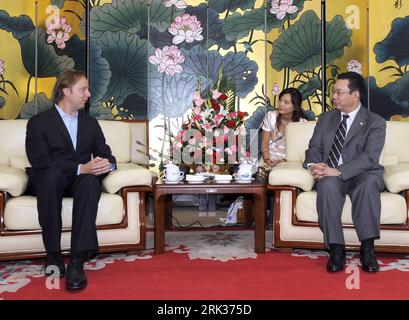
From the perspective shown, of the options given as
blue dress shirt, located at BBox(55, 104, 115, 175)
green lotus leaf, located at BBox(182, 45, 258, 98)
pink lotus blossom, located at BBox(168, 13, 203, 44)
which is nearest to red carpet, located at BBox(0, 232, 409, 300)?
blue dress shirt, located at BBox(55, 104, 115, 175)

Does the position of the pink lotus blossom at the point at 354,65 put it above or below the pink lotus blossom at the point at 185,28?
below

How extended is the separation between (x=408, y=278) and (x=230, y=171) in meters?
1.42

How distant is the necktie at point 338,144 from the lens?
3.51 metres

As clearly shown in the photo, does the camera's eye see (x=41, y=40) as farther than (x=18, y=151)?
Yes

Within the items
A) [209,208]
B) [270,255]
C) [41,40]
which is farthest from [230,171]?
[41,40]

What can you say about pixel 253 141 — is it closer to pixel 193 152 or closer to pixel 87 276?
pixel 193 152

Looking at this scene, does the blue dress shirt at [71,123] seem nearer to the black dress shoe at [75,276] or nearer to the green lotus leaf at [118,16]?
the black dress shoe at [75,276]

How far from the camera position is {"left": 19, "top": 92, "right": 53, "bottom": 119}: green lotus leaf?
563 centimetres

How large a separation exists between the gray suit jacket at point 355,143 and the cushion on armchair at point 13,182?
178cm

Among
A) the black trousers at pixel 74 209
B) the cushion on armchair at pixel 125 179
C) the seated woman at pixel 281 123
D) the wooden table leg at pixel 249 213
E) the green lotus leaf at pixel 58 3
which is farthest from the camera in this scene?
the green lotus leaf at pixel 58 3

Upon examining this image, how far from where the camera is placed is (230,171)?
3.83 meters

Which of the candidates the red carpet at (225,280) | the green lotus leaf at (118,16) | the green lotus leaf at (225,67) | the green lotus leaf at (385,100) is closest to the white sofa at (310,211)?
the red carpet at (225,280)

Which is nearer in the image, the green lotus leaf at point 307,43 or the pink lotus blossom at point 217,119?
the pink lotus blossom at point 217,119

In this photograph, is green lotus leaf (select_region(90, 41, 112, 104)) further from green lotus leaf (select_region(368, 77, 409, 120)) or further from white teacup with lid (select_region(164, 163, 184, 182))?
green lotus leaf (select_region(368, 77, 409, 120))
